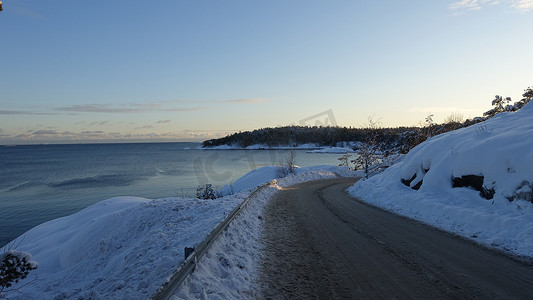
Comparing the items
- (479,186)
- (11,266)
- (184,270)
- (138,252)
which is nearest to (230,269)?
(184,270)

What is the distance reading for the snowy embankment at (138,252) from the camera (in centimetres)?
579

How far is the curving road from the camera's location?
199 inches

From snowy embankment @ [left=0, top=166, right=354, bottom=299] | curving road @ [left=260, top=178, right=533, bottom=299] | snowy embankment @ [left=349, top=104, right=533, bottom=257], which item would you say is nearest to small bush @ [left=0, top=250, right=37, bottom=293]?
snowy embankment @ [left=0, top=166, right=354, bottom=299]

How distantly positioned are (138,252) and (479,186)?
488 inches

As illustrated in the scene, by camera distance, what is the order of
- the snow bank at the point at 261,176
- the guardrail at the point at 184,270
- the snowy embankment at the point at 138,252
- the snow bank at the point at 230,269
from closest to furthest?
1. the guardrail at the point at 184,270
2. the snow bank at the point at 230,269
3. the snowy embankment at the point at 138,252
4. the snow bank at the point at 261,176

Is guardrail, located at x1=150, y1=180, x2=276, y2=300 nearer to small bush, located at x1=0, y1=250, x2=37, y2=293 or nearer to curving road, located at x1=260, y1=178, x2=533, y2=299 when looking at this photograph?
curving road, located at x1=260, y1=178, x2=533, y2=299

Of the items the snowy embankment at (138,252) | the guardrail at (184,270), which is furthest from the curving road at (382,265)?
the guardrail at (184,270)

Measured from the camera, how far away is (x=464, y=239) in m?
8.12

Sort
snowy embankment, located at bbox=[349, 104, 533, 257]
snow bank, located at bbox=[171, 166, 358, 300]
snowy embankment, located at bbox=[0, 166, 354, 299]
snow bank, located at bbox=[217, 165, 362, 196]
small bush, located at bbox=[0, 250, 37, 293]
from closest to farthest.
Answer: small bush, located at bbox=[0, 250, 37, 293], snow bank, located at bbox=[171, 166, 358, 300], snowy embankment, located at bbox=[0, 166, 354, 299], snowy embankment, located at bbox=[349, 104, 533, 257], snow bank, located at bbox=[217, 165, 362, 196]

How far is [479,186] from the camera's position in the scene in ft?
35.6

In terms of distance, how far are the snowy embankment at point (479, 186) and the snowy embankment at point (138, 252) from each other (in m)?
6.75

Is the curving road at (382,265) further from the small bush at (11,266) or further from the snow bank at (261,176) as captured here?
the snow bank at (261,176)

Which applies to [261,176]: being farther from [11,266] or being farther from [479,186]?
[11,266]

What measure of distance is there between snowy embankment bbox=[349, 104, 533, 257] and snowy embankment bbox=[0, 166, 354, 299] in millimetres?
6750
